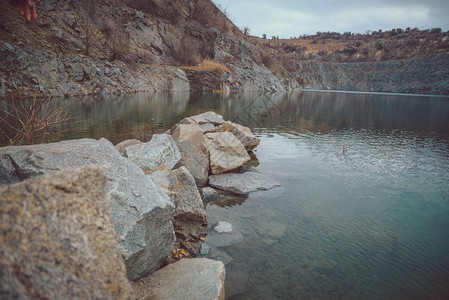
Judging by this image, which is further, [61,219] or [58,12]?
[58,12]

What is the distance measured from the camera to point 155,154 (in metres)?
6.96

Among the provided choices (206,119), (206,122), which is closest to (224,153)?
(206,122)

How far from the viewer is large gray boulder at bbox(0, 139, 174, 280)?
344 cm

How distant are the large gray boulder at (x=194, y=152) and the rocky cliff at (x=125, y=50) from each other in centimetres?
1362

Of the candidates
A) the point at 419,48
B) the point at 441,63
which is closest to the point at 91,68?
the point at 441,63

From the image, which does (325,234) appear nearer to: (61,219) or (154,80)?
(61,219)

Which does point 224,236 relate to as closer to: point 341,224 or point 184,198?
point 184,198

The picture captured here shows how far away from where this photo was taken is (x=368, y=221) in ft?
21.9

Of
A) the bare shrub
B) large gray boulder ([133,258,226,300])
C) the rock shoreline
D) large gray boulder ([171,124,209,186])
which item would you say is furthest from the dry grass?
large gray boulder ([133,258,226,300])

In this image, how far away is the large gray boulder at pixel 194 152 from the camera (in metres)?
8.32

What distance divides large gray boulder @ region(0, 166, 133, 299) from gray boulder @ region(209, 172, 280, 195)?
6.23m

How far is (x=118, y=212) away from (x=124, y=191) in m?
0.32

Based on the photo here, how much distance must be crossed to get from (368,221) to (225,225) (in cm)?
397

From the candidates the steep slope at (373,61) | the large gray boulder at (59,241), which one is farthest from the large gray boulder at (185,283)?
the steep slope at (373,61)
